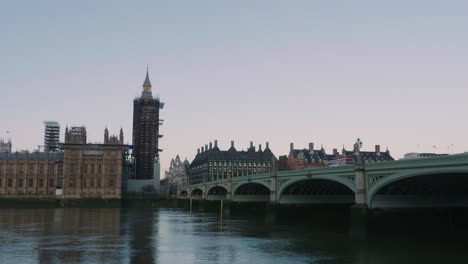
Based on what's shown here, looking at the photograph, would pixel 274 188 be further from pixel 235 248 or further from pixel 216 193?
pixel 216 193

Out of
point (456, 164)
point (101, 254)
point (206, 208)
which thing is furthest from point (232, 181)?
point (101, 254)

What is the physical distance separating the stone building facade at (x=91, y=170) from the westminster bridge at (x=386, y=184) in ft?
265

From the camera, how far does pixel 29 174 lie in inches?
6309

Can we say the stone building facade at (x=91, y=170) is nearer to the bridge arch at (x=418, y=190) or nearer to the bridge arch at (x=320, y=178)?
the bridge arch at (x=320, y=178)

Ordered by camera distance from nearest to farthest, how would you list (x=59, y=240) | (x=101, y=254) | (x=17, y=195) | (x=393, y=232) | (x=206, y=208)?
(x=101, y=254) < (x=59, y=240) < (x=393, y=232) < (x=206, y=208) < (x=17, y=195)

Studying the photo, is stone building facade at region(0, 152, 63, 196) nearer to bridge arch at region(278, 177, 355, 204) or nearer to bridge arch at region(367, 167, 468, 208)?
bridge arch at region(278, 177, 355, 204)

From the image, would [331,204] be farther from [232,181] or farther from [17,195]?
[17,195]

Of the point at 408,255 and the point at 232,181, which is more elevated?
the point at 232,181

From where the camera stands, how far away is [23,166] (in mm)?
160500

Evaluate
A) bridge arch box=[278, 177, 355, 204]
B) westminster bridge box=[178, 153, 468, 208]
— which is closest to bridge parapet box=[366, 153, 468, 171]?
westminster bridge box=[178, 153, 468, 208]

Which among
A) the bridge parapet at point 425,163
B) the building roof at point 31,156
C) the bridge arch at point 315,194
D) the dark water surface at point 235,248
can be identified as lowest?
the dark water surface at point 235,248

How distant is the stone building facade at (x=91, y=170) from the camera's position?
15538 cm

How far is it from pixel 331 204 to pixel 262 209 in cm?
2768

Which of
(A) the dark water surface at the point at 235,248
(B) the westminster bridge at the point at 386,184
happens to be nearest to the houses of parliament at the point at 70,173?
(B) the westminster bridge at the point at 386,184
